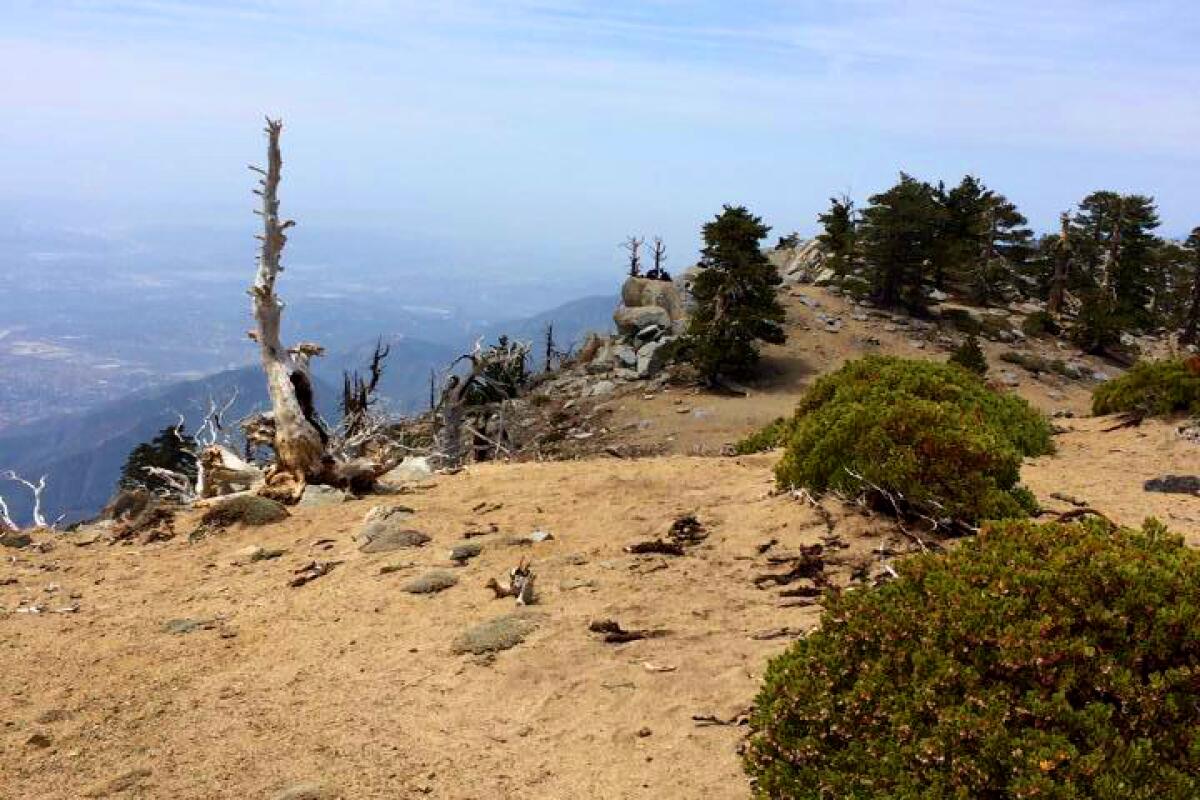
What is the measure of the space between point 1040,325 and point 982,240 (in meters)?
6.42

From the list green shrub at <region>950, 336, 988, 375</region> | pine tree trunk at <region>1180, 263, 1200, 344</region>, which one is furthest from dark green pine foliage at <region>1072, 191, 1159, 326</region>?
green shrub at <region>950, 336, 988, 375</region>

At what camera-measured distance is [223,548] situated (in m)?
12.1

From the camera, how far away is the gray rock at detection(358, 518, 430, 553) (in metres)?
10.9

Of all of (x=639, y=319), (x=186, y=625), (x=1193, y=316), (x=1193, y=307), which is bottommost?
(x=186, y=625)

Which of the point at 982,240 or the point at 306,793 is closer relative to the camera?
the point at 306,793

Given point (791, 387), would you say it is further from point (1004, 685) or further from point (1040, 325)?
point (1004, 685)

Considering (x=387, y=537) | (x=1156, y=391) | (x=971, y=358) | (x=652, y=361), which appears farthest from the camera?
(x=652, y=361)

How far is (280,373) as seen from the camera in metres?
14.6

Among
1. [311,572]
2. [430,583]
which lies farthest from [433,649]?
[311,572]

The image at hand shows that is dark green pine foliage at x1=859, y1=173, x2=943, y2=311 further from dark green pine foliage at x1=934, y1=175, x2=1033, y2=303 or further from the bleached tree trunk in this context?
the bleached tree trunk

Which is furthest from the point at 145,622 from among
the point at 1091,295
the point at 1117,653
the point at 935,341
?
the point at 1091,295

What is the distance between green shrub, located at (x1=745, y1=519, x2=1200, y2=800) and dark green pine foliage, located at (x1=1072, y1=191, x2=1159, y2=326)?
1625 inches

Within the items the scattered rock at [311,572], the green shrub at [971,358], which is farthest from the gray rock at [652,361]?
the scattered rock at [311,572]

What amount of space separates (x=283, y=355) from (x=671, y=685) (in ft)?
36.8
